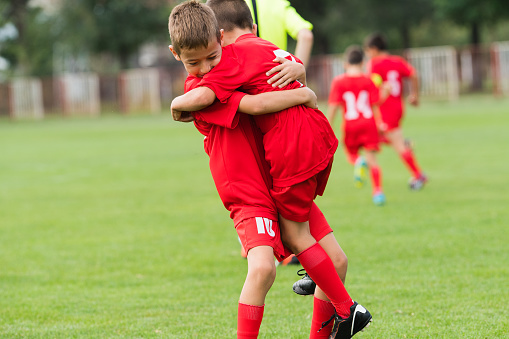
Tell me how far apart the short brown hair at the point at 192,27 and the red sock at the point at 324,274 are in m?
1.09

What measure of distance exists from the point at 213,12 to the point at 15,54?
50.5 m

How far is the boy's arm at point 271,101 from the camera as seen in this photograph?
136 inches

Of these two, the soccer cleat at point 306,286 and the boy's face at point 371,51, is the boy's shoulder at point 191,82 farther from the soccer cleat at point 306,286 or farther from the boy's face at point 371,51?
the boy's face at point 371,51

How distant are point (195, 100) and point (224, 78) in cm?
16

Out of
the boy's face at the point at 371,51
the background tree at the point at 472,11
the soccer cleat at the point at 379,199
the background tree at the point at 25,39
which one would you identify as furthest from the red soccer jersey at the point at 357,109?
the background tree at the point at 25,39

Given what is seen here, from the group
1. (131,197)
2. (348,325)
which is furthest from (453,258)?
(131,197)

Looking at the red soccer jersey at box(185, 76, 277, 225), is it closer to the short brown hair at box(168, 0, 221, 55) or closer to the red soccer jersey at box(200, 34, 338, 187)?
the red soccer jersey at box(200, 34, 338, 187)

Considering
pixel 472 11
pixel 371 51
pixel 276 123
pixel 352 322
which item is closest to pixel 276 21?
pixel 276 123

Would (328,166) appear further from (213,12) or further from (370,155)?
(370,155)

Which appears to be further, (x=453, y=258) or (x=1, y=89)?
(x=1, y=89)

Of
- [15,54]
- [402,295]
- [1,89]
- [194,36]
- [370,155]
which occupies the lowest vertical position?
[402,295]

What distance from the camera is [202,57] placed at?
3.40 meters

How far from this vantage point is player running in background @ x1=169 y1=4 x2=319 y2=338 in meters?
3.44

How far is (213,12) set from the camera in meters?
3.55
